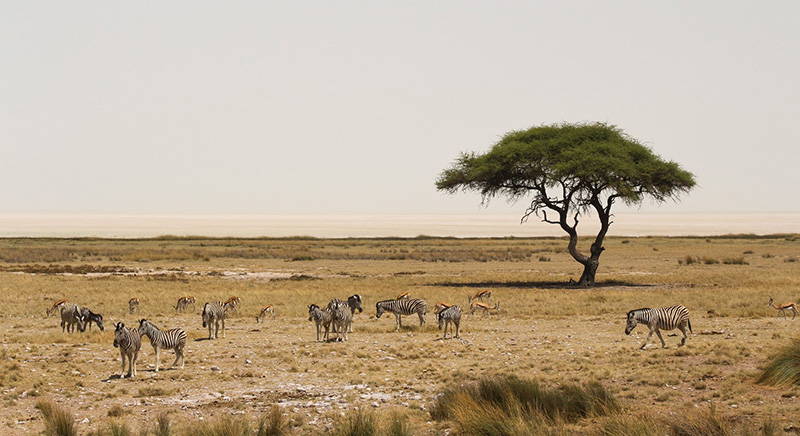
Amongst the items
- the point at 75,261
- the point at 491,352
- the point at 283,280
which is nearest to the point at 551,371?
the point at 491,352

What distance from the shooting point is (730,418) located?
13.5m

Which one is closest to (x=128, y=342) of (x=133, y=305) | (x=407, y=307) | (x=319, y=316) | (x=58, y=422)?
(x=58, y=422)

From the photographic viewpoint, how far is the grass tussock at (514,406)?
13438mm

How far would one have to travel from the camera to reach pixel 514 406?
14.1 m

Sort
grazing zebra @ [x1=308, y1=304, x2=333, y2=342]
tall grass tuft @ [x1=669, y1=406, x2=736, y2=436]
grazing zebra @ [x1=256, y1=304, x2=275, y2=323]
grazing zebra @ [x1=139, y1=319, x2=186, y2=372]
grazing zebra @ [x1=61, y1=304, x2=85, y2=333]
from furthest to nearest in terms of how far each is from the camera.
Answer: grazing zebra @ [x1=256, y1=304, x2=275, y2=323] → grazing zebra @ [x1=61, y1=304, x2=85, y2=333] → grazing zebra @ [x1=308, y1=304, x2=333, y2=342] → grazing zebra @ [x1=139, y1=319, x2=186, y2=372] → tall grass tuft @ [x1=669, y1=406, x2=736, y2=436]

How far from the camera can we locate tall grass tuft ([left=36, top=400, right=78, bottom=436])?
521 inches

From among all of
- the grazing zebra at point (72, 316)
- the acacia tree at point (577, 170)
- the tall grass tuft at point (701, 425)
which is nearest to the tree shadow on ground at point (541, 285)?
the acacia tree at point (577, 170)

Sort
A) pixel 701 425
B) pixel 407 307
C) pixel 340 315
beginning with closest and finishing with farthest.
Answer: pixel 701 425 < pixel 340 315 < pixel 407 307

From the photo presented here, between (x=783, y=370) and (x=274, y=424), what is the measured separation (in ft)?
33.2

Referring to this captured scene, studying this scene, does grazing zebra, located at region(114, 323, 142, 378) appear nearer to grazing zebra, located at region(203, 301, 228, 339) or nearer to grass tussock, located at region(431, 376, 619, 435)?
grazing zebra, located at region(203, 301, 228, 339)

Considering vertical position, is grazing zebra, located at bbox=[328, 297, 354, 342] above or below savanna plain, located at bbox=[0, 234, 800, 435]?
Result: above

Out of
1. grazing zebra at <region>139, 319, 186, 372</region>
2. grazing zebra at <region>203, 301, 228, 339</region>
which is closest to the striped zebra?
grazing zebra at <region>139, 319, 186, 372</region>

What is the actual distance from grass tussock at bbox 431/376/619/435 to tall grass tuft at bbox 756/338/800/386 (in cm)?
345

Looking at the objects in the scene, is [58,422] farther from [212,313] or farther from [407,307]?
[407,307]
